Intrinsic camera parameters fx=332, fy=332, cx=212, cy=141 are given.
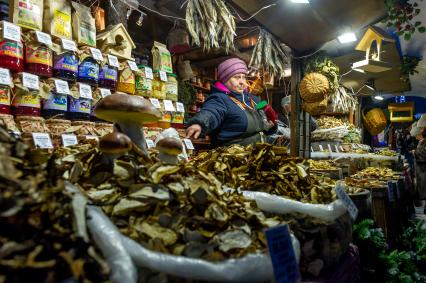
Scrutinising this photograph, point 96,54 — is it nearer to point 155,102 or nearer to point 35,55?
point 35,55

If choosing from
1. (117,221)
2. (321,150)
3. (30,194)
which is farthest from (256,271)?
(321,150)

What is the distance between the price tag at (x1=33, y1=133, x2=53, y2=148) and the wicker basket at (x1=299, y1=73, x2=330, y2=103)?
246 centimetres

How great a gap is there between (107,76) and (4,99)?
93 centimetres

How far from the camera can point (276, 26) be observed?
3307 millimetres

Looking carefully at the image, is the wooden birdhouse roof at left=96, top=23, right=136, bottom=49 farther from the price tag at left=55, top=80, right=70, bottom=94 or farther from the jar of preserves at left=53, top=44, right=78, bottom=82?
the price tag at left=55, top=80, right=70, bottom=94

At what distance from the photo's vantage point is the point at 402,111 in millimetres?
13023

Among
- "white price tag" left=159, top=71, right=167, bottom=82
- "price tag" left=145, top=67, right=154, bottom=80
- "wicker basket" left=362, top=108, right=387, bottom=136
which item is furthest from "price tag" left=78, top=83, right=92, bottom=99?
"wicker basket" left=362, top=108, right=387, bottom=136

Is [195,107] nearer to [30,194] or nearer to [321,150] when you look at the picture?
[321,150]

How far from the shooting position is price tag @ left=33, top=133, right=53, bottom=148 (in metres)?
2.40

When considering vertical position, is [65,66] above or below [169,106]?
above

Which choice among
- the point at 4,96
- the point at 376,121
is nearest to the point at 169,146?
the point at 4,96

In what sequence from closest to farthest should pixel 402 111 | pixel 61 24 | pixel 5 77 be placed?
1. pixel 5 77
2. pixel 61 24
3. pixel 402 111

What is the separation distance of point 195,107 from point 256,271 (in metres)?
5.71

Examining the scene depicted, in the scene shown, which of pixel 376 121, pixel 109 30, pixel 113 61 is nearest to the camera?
pixel 113 61
